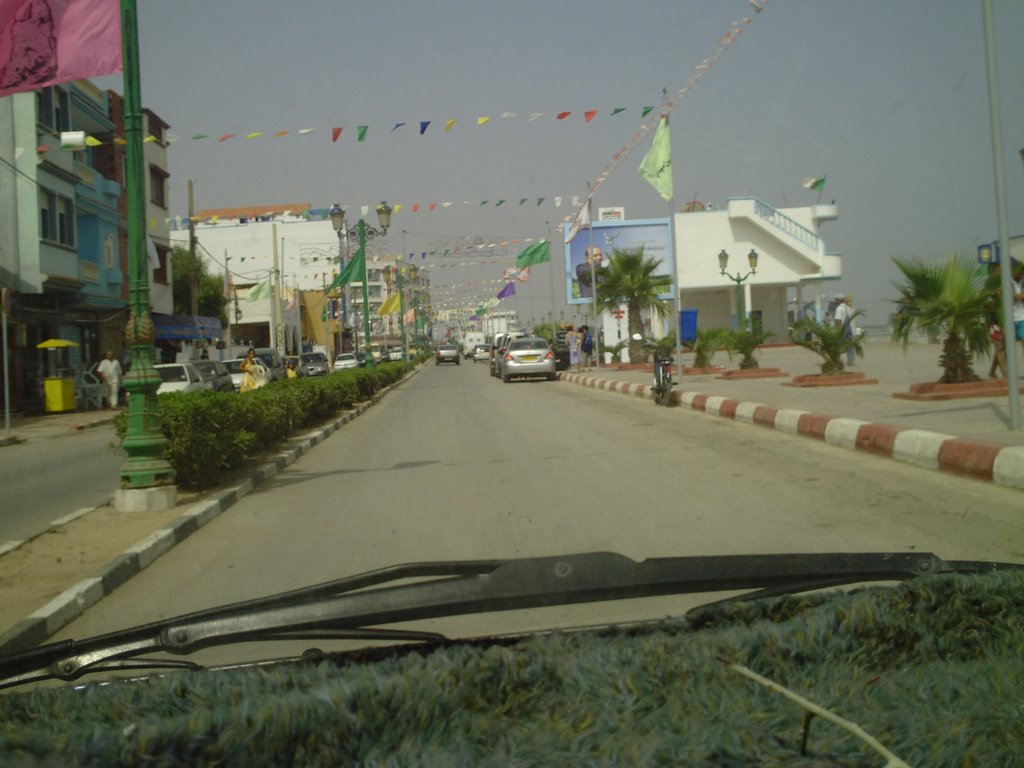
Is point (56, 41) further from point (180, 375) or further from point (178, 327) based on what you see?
point (178, 327)

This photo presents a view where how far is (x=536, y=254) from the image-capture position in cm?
4472

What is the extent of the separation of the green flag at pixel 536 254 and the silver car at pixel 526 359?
28.2 ft

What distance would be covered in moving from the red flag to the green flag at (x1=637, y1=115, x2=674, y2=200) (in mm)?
14110

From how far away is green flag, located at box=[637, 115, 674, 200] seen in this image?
2100 cm

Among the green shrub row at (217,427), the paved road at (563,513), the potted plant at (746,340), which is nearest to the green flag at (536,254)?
the potted plant at (746,340)

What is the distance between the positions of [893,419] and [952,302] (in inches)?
97.7

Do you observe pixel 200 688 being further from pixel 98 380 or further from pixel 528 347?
pixel 528 347

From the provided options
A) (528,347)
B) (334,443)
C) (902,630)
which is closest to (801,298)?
(528,347)

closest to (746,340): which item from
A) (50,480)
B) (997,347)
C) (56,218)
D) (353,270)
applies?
(997,347)

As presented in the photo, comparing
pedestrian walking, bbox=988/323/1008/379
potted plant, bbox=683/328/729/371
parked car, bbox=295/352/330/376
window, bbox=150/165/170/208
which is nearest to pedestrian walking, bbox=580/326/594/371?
potted plant, bbox=683/328/729/371

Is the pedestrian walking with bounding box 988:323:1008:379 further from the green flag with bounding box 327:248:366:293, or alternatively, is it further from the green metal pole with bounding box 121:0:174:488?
the green flag with bounding box 327:248:366:293

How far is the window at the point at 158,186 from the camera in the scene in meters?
39.8

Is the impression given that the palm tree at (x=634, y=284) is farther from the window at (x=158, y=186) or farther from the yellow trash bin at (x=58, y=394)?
the window at (x=158, y=186)

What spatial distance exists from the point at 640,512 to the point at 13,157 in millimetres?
25471
